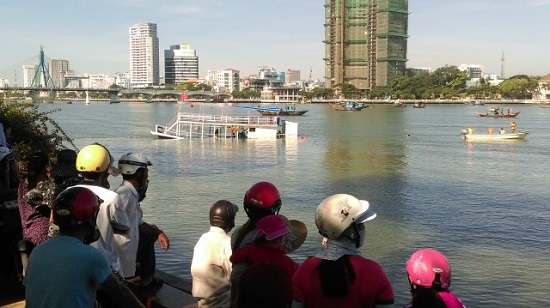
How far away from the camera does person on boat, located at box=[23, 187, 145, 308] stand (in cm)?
236

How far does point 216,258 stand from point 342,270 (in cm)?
126

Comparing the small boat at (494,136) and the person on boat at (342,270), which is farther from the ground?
the person on boat at (342,270)

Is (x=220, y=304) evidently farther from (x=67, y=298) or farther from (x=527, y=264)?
(x=527, y=264)

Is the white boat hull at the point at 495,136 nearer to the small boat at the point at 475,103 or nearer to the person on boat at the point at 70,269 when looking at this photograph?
the person on boat at the point at 70,269

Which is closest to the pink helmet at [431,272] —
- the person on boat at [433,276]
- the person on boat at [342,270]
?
the person on boat at [433,276]

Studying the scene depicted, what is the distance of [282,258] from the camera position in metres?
2.84

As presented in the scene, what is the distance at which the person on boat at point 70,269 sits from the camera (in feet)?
7.73

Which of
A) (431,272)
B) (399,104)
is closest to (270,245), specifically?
(431,272)

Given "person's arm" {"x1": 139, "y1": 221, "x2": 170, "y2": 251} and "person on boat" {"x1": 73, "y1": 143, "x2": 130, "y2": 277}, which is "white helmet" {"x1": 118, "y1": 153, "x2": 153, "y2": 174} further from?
"person's arm" {"x1": 139, "y1": 221, "x2": 170, "y2": 251}

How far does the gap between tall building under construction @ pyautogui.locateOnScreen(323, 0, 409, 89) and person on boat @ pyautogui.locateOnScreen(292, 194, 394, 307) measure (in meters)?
133

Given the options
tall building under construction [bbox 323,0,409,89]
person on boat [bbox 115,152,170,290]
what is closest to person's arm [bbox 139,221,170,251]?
person on boat [bbox 115,152,170,290]

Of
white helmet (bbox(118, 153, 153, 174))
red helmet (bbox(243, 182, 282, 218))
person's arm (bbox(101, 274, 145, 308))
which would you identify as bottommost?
person's arm (bbox(101, 274, 145, 308))

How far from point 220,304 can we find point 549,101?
132902 mm

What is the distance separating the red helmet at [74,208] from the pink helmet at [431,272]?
147 cm
